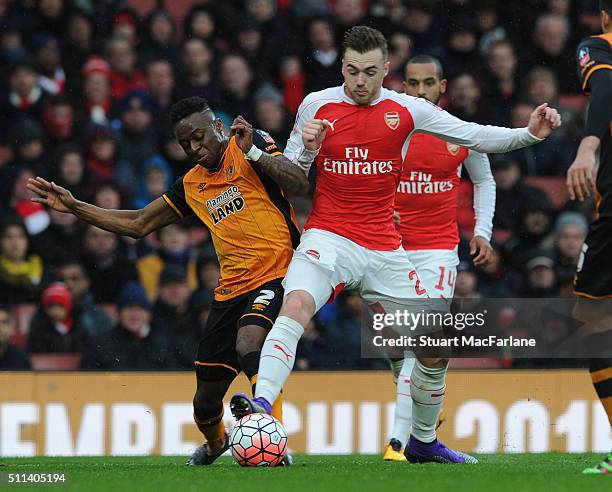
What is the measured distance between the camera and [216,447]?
25.0 ft

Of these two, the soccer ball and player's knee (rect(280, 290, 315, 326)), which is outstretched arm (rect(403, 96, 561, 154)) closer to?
player's knee (rect(280, 290, 315, 326))

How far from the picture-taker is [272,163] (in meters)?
6.61

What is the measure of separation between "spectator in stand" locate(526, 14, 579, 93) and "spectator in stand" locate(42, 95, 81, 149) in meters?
4.18

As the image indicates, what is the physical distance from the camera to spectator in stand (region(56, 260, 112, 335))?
9984 millimetres

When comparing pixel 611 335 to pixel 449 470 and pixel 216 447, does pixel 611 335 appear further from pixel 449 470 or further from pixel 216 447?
pixel 216 447

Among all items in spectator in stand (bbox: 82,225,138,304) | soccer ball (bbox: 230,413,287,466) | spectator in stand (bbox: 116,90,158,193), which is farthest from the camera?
spectator in stand (bbox: 116,90,158,193)

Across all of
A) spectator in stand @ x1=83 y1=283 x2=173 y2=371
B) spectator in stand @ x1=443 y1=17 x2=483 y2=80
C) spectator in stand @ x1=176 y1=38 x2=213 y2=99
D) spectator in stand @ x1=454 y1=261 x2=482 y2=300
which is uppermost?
spectator in stand @ x1=443 y1=17 x2=483 y2=80

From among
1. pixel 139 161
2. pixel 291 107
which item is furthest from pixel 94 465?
pixel 291 107

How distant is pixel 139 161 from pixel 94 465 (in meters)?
4.03

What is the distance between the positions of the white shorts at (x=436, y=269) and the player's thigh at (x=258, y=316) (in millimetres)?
1449

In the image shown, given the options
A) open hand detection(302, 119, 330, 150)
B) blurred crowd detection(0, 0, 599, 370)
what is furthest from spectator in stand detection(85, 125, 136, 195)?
open hand detection(302, 119, 330, 150)

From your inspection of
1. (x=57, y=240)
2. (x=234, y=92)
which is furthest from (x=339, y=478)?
(x=234, y=92)

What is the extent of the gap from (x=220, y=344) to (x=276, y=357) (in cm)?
107

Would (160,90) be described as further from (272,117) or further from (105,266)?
(105,266)
